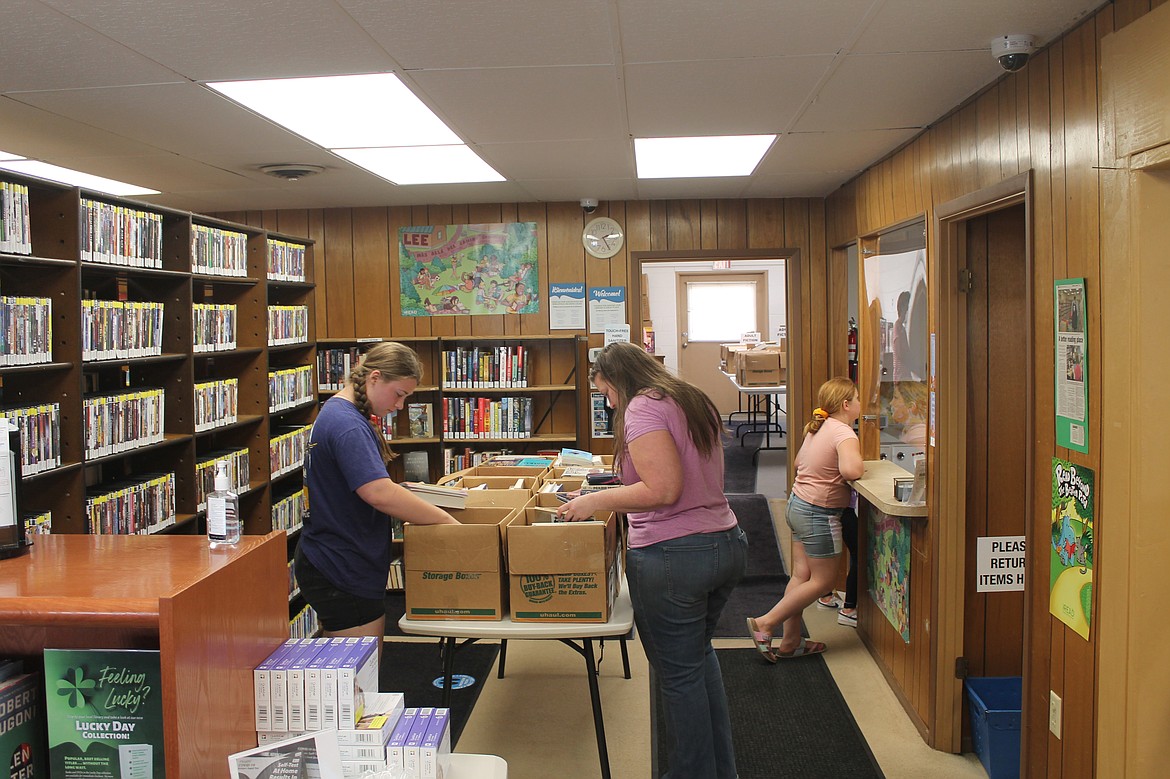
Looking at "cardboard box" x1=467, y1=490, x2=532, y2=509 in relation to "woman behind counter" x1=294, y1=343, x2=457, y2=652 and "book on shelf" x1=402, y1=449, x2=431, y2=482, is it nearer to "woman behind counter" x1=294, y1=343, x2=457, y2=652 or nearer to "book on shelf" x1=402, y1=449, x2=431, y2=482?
"woman behind counter" x1=294, y1=343, x2=457, y2=652

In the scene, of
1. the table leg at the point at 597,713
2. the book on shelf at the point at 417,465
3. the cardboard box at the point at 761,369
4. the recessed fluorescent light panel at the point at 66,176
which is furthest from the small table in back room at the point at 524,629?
the cardboard box at the point at 761,369

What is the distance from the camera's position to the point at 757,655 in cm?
443

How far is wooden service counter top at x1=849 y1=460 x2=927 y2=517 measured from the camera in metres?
3.59

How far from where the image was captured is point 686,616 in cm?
268

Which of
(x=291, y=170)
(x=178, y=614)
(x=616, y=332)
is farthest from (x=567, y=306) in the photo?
(x=178, y=614)

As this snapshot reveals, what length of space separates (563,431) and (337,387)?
1.68 metres

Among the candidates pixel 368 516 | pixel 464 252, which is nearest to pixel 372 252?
pixel 464 252

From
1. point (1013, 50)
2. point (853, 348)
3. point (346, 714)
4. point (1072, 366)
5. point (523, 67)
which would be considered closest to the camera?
point (346, 714)

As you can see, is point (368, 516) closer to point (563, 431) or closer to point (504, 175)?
point (504, 175)

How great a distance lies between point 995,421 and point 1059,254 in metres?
1.15

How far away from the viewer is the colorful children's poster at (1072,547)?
2.32 metres

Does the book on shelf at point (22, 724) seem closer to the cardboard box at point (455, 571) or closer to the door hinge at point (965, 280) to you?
the cardboard box at point (455, 571)

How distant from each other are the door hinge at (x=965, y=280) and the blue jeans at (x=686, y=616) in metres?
1.44

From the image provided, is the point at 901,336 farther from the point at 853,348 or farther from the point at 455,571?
the point at 455,571
